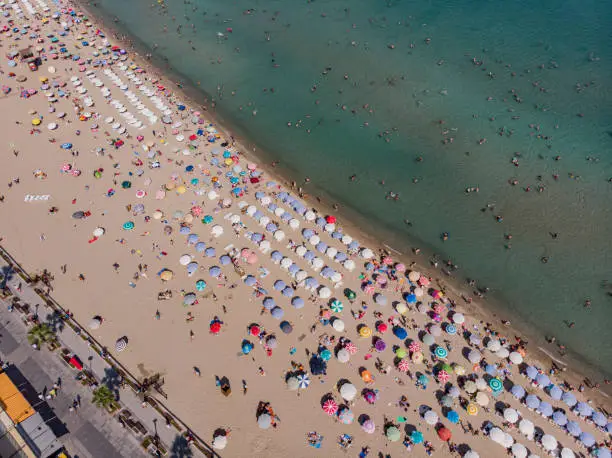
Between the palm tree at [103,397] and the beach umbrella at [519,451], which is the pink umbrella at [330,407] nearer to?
→ the beach umbrella at [519,451]

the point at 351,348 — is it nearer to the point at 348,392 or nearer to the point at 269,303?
the point at 348,392

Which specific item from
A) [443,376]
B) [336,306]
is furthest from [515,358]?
[336,306]

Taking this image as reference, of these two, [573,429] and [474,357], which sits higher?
[474,357]

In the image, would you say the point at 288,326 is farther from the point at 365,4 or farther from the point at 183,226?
the point at 365,4

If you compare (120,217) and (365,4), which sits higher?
(365,4)

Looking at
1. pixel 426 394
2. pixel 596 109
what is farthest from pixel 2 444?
pixel 596 109

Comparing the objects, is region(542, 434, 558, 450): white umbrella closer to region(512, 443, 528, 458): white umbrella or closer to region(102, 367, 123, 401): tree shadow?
region(512, 443, 528, 458): white umbrella
